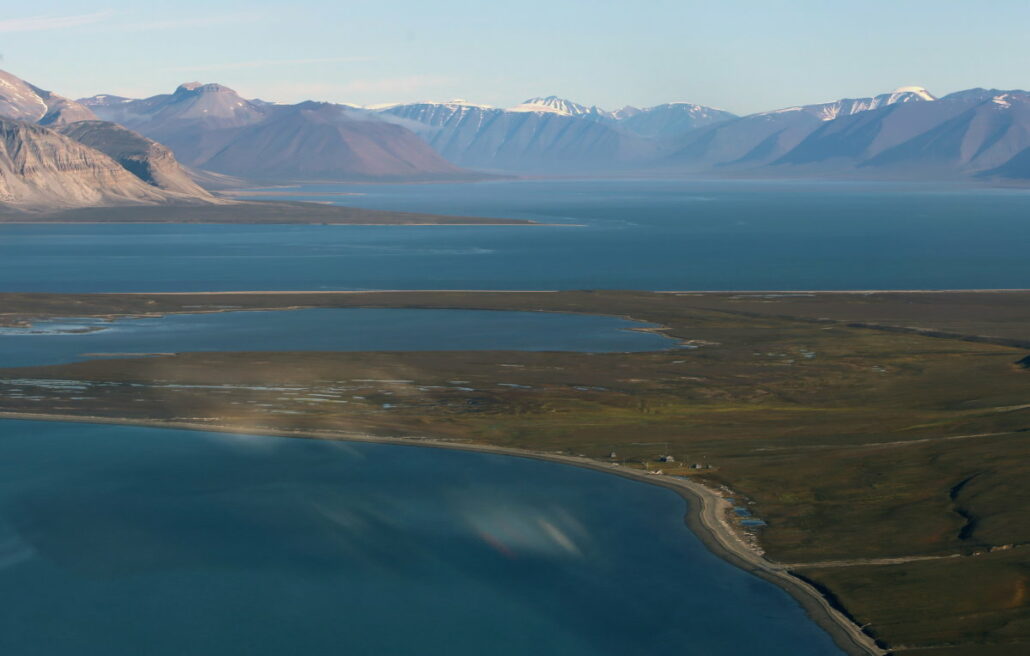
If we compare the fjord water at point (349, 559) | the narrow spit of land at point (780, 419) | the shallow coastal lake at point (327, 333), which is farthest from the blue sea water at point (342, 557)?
the shallow coastal lake at point (327, 333)

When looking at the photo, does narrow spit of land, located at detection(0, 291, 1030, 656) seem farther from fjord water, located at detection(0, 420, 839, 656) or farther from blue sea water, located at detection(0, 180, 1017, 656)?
fjord water, located at detection(0, 420, 839, 656)

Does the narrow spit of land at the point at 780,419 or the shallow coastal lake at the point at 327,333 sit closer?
the narrow spit of land at the point at 780,419

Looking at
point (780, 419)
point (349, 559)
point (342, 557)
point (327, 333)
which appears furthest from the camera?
point (327, 333)

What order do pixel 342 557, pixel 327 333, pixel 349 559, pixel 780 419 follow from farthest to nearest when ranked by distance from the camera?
pixel 327 333, pixel 780 419, pixel 342 557, pixel 349 559

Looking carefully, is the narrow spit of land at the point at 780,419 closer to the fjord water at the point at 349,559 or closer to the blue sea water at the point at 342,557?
the blue sea water at the point at 342,557

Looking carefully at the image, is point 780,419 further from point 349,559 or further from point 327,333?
point 327,333

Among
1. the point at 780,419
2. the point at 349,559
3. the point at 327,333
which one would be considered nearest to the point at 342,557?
the point at 349,559

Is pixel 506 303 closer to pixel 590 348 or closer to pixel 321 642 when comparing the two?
pixel 590 348
